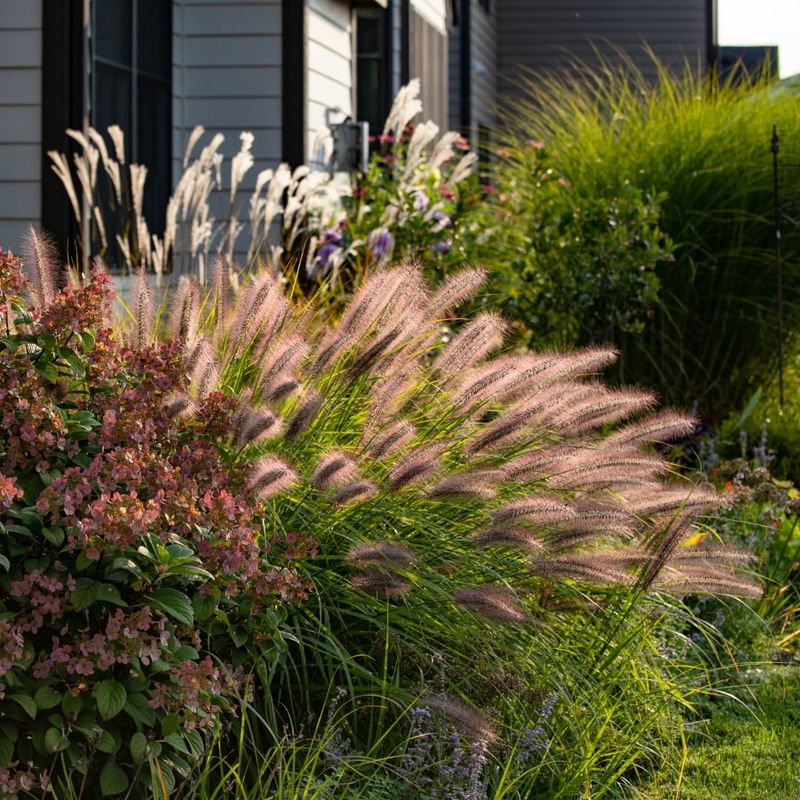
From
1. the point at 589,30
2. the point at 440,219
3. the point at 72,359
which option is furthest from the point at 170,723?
the point at 589,30

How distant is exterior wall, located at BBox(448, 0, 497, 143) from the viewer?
17547 mm

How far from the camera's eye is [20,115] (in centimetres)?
663

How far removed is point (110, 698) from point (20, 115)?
5.05 m

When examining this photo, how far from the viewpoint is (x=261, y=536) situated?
285cm

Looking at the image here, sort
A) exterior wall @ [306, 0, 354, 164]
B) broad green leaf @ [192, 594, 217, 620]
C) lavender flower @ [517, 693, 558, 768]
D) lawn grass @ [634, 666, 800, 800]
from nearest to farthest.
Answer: broad green leaf @ [192, 594, 217, 620] → lavender flower @ [517, 693, 558, 768] → lawn grass @ [634, 666, 800, 800] → exterior wall @ [306, 0, 354, 164]

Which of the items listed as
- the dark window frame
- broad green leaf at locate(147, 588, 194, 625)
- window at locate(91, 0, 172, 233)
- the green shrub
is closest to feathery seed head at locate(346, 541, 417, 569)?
broad green leaf at locate(147, 588, 194, 625)

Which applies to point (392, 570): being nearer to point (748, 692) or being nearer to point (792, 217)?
point (748, 692)

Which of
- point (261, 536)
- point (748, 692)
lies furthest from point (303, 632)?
point (748, 692)

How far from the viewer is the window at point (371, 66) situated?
11.4 metres

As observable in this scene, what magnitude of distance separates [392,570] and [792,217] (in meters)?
5.00

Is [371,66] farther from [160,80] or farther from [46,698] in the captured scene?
[46,698]

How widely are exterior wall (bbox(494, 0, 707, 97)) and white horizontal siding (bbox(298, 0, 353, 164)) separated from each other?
11519 millimetres

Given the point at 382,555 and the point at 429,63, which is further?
the point at 429,63

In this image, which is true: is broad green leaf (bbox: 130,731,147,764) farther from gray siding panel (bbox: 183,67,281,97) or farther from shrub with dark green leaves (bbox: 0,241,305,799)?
gray siding panel (bbox: 183,67,281,97)
